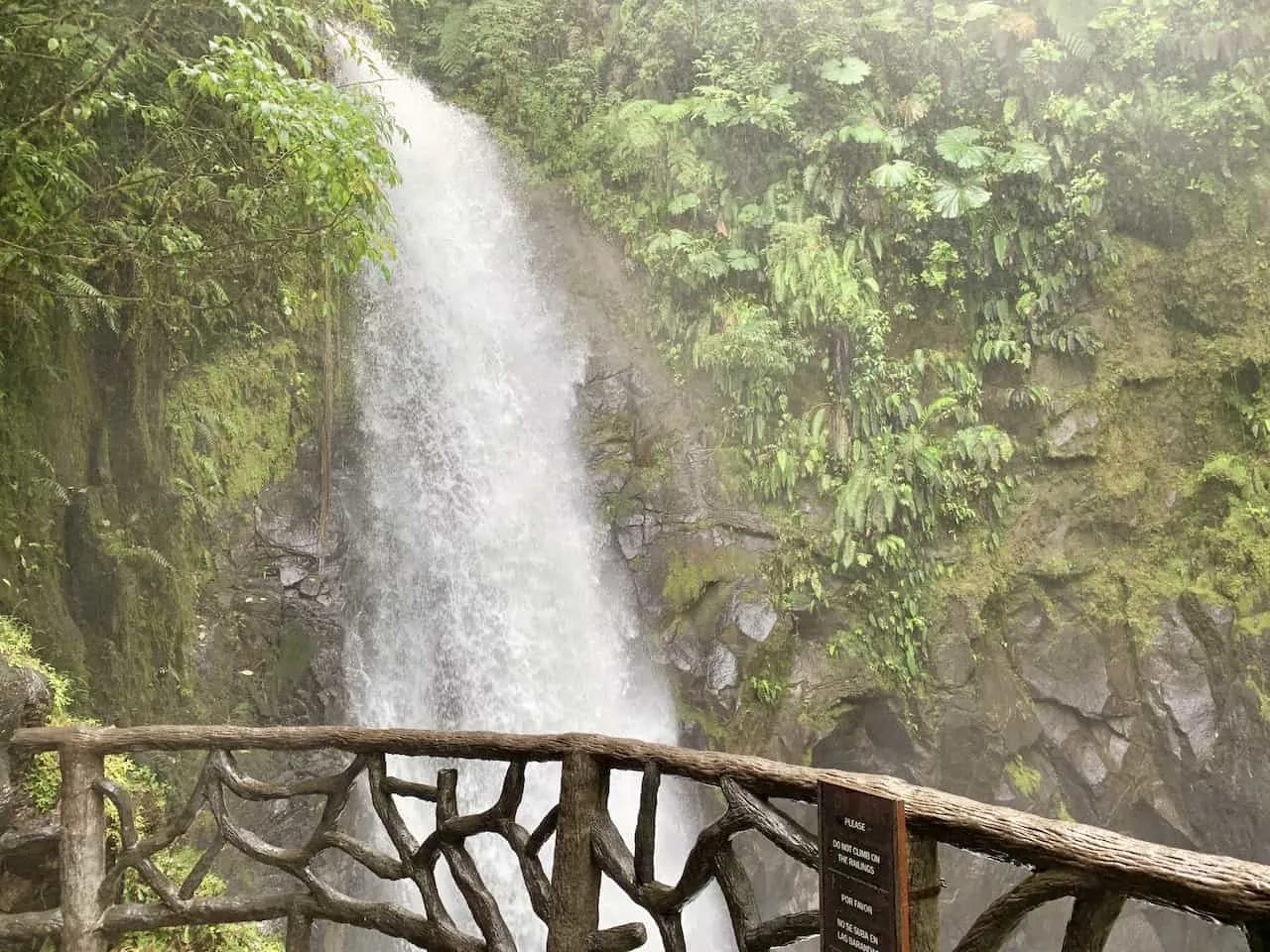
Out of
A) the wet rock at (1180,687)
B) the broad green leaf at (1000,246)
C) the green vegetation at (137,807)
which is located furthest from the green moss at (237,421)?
the wet rock at (1180,687)

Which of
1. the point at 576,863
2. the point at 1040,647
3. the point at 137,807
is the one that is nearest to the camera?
the point at 576,863

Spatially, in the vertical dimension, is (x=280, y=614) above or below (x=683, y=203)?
below

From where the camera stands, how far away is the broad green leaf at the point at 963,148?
8570 millimetres

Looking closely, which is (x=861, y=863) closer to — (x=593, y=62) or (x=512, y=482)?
(x=512, y=482)

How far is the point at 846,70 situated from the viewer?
8953 millimetres

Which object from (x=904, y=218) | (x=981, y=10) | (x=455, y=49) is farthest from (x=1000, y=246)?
(x=455, y=49)

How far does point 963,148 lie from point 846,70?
149 cm

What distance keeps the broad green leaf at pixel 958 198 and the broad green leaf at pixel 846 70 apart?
152 centimetres

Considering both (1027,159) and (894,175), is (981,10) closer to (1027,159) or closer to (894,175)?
(1027,159)

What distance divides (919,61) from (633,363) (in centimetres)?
453

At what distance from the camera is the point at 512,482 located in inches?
336

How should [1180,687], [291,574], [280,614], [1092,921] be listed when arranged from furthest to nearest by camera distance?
[1180,687] < [291,574] < [280,614] < [1092,921]

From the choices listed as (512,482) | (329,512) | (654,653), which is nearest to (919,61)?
(512,482)

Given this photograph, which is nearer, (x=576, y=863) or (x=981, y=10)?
(x=576, y=863)
